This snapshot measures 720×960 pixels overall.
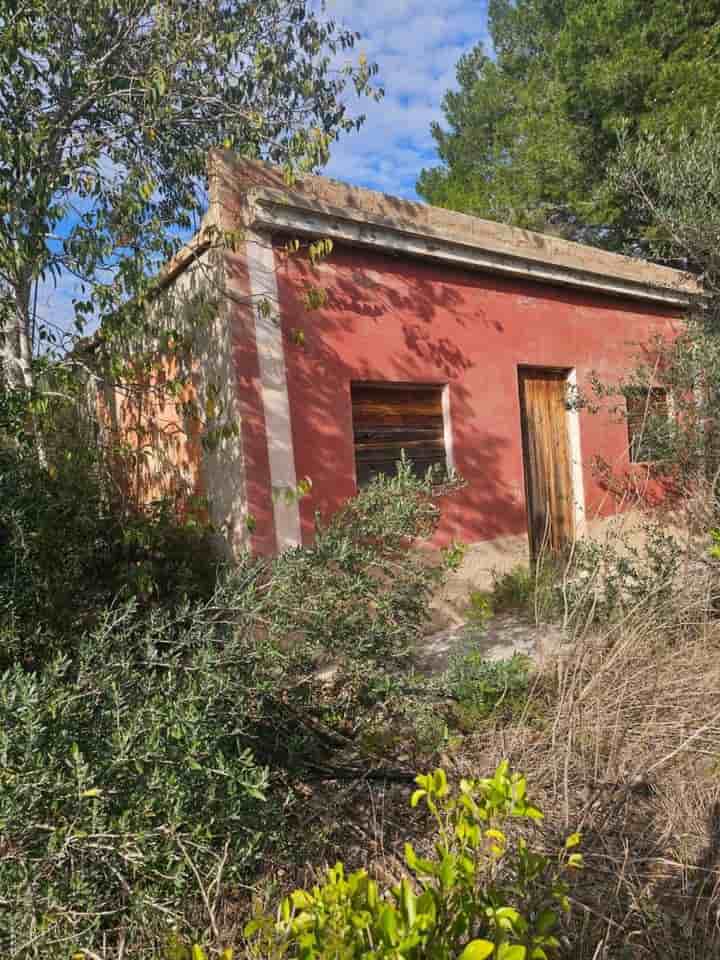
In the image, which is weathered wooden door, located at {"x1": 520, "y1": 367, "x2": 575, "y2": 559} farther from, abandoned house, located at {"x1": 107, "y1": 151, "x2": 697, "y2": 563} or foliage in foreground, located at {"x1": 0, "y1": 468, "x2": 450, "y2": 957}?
foliage in foreground, located at {"x1": 0, "y1": 468, "x2": 450, "y2": 957}

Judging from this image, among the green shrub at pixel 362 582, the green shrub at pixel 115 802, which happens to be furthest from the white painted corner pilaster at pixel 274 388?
the green shrub at pixel 115 802

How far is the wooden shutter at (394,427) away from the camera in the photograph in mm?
5219

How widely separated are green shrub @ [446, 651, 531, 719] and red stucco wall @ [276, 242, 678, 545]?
1.43 metres

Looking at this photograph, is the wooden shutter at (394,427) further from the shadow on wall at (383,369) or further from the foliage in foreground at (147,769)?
the foliage in foreground at (147,769)

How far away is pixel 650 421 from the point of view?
20.2 feet

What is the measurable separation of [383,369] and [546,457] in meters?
2.54

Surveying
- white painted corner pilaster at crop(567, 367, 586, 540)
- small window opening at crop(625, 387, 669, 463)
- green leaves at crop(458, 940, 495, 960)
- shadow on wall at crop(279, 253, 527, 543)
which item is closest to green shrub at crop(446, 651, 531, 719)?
shadow on wall at crop(279, 253, 527, 543)

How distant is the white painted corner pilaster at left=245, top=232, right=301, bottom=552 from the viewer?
15.0 feet

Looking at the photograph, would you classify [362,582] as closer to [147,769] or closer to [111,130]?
[147,769]

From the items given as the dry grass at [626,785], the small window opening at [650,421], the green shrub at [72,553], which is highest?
the small window opening at [650,421]

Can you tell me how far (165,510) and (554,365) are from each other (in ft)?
14.7

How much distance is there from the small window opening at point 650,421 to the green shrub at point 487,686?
9.68ft

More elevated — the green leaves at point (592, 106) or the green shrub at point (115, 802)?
the green leaves at point (592, 106)

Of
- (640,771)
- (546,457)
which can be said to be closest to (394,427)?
(546,457)
